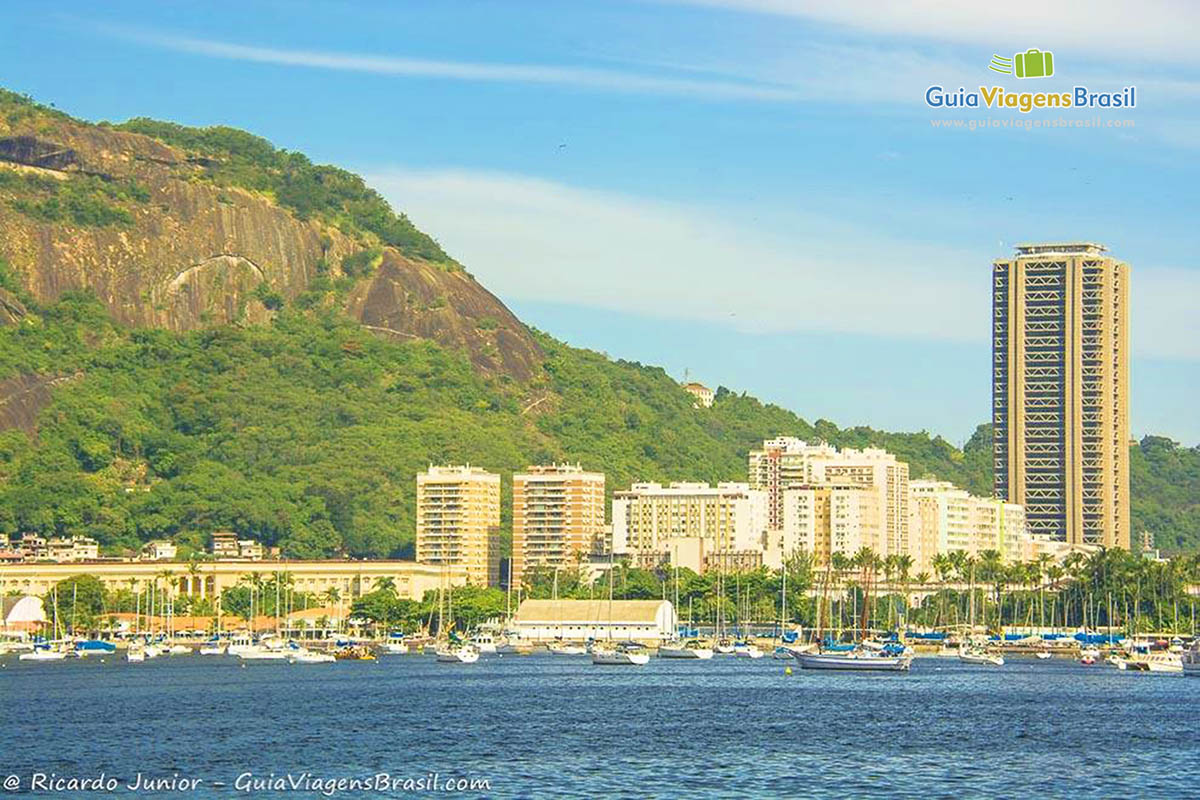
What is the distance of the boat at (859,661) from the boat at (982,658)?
15.4m

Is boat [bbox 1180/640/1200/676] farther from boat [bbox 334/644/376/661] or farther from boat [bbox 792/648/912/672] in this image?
boat [bbox 334/644/376/661]

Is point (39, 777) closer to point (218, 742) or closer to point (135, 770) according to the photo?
point (135, 770)

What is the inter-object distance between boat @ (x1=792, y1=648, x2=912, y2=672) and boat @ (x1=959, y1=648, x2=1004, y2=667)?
50.4ft

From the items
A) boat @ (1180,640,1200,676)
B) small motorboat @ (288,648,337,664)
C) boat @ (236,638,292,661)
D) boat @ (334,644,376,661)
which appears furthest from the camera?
boat @ (334,644,376,661)

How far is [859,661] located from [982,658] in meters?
22.7

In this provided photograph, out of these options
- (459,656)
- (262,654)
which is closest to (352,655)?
(262,654)

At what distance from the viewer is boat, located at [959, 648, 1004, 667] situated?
185 metres

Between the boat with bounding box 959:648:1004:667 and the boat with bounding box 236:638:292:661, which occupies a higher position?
the boat with bounding box 959:648:1004:667

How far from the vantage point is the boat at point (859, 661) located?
166000 mm

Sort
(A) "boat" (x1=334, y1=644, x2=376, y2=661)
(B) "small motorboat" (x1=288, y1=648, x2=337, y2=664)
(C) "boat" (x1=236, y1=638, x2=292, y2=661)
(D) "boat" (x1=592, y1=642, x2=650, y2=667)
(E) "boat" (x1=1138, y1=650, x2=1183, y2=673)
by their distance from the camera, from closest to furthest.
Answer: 1. (E) "boat" (x1=1138, y1=650, x2=1183, y2=673)
2. (D) "boat" (x1=592, y1=642, x2=650, y2=667)
3. (B) "small motorboat" (x1=288, y1=648, x2=337, y2=664)
4. (C) "boat" (x1=236, y1=638, x2=292, y2=661)
5. (A) "boat" (x1=334, y1=644, x2=376, y2=661)

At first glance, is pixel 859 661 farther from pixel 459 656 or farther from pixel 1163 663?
pixel 459 656

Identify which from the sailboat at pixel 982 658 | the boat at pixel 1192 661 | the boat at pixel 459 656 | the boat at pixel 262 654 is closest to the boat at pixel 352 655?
the boat at pixel 262 654

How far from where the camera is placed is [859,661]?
168 metres

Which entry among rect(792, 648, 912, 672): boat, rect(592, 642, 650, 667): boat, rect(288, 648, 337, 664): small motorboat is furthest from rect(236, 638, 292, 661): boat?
rect(792, 648, 912, 672): boat
